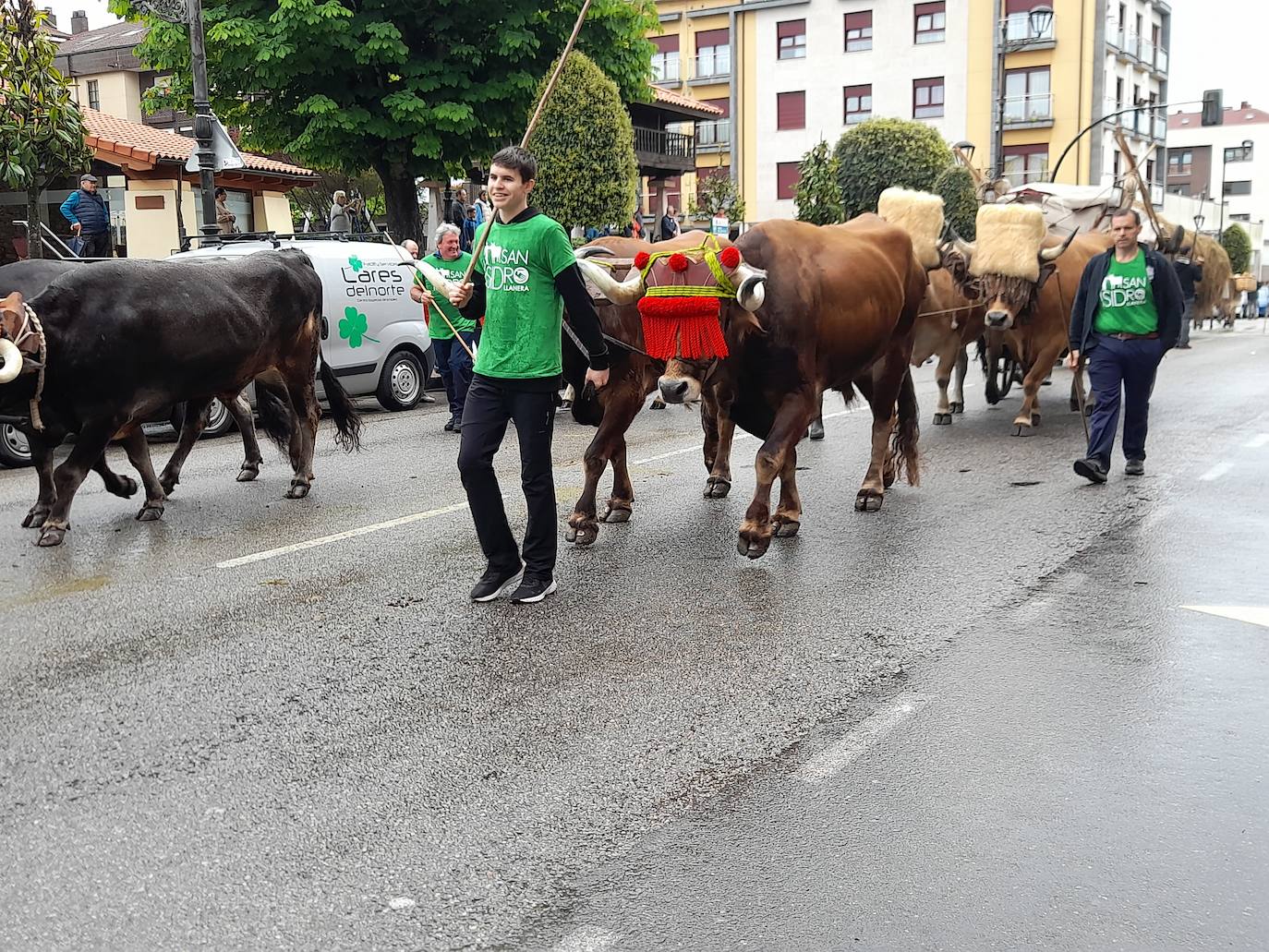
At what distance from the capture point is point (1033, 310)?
39.8 feet

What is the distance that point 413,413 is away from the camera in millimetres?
14289

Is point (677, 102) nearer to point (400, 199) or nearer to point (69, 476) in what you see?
point (400, 199)

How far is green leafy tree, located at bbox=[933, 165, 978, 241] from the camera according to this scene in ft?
119

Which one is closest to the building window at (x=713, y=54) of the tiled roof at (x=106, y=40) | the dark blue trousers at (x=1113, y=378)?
the tiled roof at (x=106, y=40)

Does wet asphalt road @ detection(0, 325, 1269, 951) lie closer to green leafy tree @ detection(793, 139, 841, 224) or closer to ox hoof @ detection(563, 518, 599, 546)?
ox hoof @ detection(563, 518, 599, 546)

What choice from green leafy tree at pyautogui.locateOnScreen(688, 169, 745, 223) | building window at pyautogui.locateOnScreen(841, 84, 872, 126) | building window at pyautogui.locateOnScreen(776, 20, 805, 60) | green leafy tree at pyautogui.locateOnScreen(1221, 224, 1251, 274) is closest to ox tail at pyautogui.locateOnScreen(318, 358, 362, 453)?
green leafy tree at pyautogui.locateOnScreen(688, 169, 745, 223)

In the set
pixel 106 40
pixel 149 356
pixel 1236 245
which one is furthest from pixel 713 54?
pixel 149 356

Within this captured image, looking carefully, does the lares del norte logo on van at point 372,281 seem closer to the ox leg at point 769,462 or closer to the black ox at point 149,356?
the black ox at point 149,356

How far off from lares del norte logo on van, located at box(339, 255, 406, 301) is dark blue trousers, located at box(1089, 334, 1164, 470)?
7.65 meters

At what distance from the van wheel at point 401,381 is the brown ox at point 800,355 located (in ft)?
21.7

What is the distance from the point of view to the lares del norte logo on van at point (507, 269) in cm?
593

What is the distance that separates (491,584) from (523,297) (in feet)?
4.54

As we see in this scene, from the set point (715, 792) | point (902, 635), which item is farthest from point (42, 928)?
point (902, 635)

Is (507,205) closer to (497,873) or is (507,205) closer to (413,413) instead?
(497,873)
